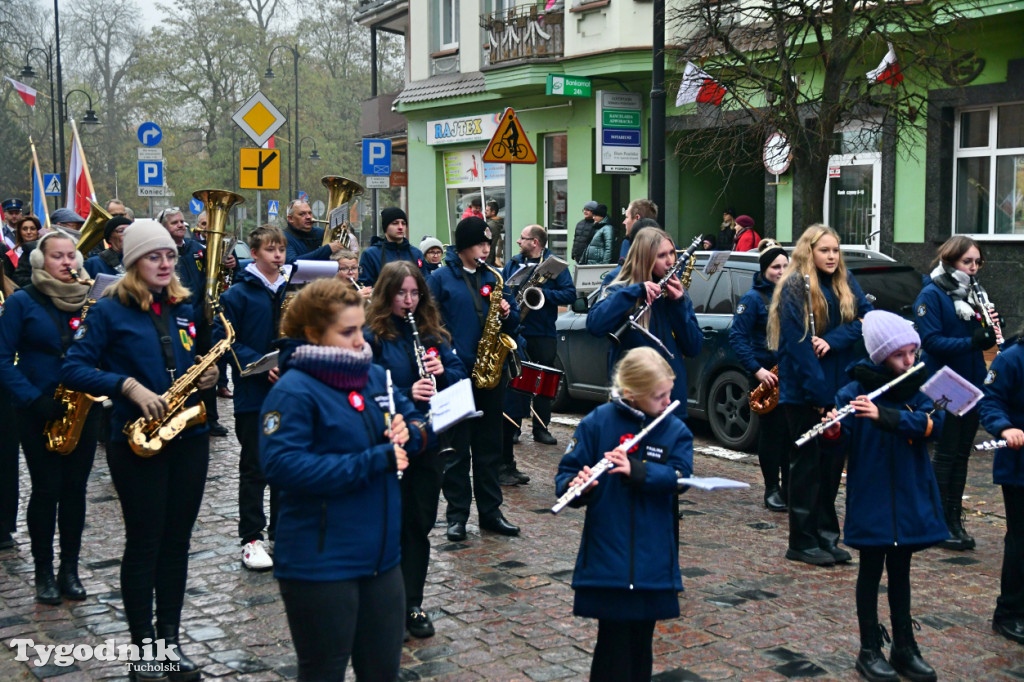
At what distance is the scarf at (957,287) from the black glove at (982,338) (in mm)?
119

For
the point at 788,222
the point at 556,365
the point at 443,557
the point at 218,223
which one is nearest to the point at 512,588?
the point at 443,557

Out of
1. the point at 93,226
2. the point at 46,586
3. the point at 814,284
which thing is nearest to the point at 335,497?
the point at 46,586

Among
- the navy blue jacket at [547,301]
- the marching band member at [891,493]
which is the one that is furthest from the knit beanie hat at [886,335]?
the navy blue jacket at [547,301]

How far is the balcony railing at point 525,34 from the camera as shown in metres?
24.6

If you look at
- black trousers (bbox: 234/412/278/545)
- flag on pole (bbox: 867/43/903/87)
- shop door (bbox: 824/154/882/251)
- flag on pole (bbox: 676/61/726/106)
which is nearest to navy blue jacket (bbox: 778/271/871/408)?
black trousers (bbox: 234/412/278/545)

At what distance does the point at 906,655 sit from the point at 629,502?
174cm

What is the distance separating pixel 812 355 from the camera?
23.4ft

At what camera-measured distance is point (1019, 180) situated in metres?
17.6

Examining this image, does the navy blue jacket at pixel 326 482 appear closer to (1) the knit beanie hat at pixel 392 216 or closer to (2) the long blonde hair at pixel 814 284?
(2) the long blonde hair at pixel 814 284

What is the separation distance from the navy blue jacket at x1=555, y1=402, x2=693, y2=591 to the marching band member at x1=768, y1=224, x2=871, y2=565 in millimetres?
2799

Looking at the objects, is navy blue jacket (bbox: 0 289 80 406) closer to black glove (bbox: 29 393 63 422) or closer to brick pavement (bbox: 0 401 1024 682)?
black glove (bbox: 29 393 63 422)

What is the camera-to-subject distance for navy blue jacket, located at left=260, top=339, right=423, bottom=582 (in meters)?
3.84

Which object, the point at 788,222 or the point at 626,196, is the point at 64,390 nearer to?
the point at 788,222

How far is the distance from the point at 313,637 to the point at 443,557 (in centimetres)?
346
